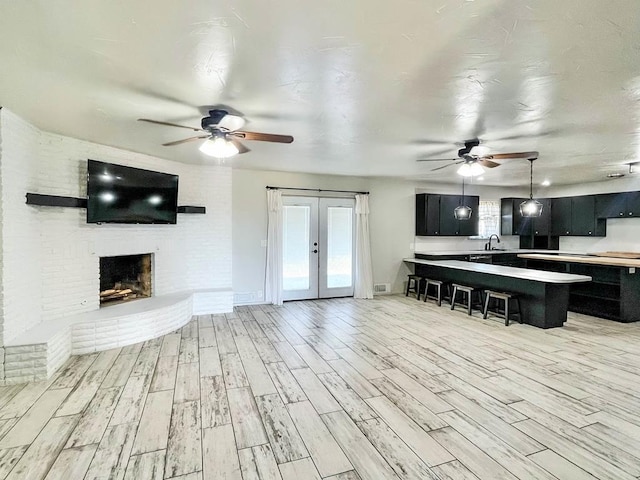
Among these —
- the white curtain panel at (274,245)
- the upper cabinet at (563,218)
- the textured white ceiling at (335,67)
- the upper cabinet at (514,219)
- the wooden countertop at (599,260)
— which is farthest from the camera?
the upper cabinet at (514,219)

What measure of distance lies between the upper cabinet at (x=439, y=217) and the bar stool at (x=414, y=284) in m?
1.06

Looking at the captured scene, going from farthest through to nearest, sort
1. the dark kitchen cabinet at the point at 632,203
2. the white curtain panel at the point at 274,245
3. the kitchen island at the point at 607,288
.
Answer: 1. the dark kitchen cabinet at the point at 632,203
2. the white curtain panel at the point at 274,245
3. the kitchen island at the point at 607,288

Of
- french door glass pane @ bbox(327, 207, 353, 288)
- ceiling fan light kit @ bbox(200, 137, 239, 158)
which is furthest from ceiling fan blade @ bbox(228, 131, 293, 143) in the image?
french door glass pane @ bbox(327, 207, 353, 288)

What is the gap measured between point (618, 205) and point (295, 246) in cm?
678

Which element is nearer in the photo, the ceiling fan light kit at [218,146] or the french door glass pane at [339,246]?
the ceiling fan light kit at [218,146]

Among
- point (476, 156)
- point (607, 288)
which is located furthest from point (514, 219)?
point (476, 156)

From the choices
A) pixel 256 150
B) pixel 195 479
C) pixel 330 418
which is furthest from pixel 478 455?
pixel 256 150

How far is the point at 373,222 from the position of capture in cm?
743

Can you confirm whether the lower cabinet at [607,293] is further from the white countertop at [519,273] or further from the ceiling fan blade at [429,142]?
the ceiling fan blade at [429,142]

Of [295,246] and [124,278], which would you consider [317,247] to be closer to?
[295,246]

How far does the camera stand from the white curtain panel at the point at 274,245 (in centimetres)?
639

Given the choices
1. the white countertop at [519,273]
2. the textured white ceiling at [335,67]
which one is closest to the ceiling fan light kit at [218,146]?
the textured white ceiling at [335,67]

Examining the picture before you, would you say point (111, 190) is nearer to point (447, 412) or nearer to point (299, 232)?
point (299, 232)

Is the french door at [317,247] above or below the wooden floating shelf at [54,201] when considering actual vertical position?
below
